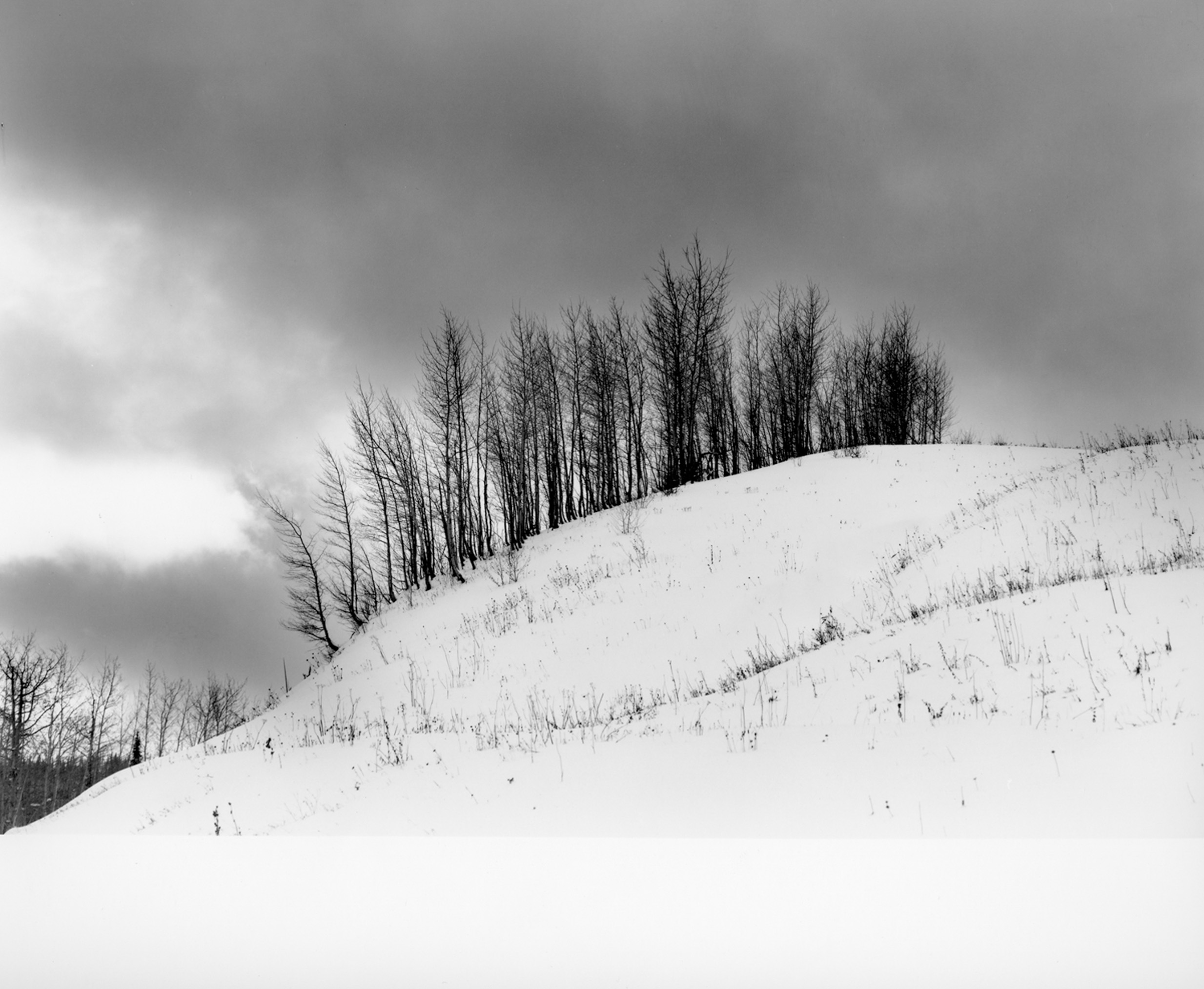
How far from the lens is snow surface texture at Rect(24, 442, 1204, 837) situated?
4871mm

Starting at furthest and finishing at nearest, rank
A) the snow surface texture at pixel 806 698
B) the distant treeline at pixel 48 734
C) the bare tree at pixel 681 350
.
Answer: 1. the bare tree at pixel 681 350
2. the distant treeline at pixel 48 734
3. the snow surface texture at pixel 806 698

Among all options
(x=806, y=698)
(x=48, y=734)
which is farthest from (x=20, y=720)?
(x=806, y=698)

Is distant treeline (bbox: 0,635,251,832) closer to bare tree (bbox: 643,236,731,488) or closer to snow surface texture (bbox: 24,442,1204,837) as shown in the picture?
snow surface texture (bbox: 24,442,1204,837)

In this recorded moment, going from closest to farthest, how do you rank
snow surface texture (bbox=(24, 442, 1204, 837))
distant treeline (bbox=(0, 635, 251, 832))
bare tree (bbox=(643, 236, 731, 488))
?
snow surface texture (bbox=(24, 442, 1204, 837)), distant treeline (bbox=(0, 635, 251, 832)), bare tree (bbox=(643, 236, 731, 488))

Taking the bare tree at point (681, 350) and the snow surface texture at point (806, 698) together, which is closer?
the snow surface texture at point (806, 698)

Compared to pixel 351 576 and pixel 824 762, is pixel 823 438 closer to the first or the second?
pixel 351 576

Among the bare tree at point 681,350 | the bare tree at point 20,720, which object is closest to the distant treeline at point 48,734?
the bare tree at point 20,720

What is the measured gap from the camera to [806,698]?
835 cm

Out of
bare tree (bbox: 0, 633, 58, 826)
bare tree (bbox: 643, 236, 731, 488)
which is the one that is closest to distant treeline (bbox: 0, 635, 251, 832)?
bare tree (bbox: 0, 633, 58, 826)

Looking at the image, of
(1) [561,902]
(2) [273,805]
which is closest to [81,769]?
(2) [273,805]

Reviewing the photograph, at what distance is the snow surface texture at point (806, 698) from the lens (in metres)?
4.87

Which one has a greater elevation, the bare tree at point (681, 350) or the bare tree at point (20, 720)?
the bare tree at point (681, 350)

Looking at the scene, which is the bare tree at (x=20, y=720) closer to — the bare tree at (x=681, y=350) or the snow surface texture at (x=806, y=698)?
the snow surface texture at (x=806, y=698)

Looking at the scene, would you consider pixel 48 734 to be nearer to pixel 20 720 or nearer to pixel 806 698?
pixel 20 720
